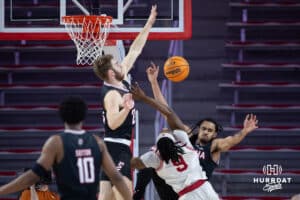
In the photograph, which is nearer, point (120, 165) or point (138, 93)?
point (138, 93)

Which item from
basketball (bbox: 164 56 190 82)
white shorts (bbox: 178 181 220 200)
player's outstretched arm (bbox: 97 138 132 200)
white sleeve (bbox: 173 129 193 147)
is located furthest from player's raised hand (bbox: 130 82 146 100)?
basketball (bbox: 164 56 190 82)

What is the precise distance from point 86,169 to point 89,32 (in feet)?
13.4

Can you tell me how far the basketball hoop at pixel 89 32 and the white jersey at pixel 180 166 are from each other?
2.38 meters

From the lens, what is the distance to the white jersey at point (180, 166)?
6.84 meters

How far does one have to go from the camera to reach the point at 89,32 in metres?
9.07

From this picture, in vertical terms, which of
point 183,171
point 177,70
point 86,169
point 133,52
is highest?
point 133,52

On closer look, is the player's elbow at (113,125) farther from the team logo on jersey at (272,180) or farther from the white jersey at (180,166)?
the team logo on jersey at (272,180)

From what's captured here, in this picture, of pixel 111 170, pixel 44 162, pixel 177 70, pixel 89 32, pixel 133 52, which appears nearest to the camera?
pixel 44 162

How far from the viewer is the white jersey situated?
6.84 metres

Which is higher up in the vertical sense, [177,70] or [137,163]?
[177,70]

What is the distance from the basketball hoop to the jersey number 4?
12.7 ft

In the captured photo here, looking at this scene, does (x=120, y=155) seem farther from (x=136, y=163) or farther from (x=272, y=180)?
(x=272, y=180)

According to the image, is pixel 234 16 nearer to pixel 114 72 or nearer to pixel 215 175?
pixel 215 175

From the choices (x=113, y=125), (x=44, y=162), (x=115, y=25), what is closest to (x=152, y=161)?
(x=113, y=125)
